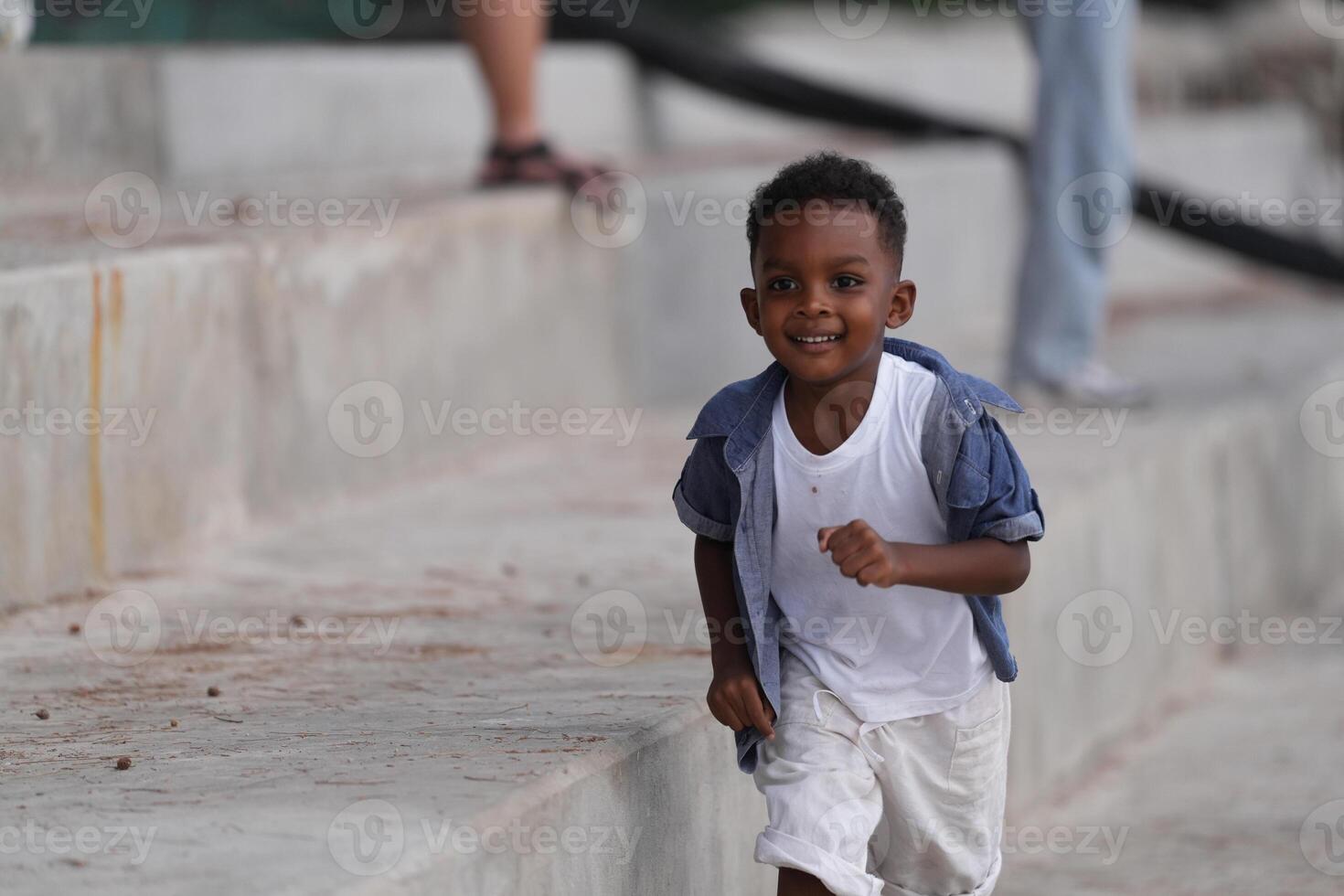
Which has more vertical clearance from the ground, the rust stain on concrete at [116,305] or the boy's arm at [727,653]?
the rust stain on concrete at [116,305]

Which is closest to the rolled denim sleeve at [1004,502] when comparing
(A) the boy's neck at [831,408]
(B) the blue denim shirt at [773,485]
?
(B) the blue denim shirt at [773,485]

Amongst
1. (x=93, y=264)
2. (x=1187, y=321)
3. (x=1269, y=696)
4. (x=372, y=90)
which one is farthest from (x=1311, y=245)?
(x=93, y=264)

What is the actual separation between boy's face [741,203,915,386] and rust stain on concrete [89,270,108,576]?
1.58 m

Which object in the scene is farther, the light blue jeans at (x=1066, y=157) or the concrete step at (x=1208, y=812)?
the light blue jeans at (x=1066, y=157)

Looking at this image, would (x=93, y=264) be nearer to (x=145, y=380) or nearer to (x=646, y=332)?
(x=145, y=380)

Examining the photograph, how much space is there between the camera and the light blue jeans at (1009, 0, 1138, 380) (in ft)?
16.0

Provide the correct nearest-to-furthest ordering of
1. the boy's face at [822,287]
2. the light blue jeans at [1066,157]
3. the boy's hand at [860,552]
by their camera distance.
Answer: the boy's hand at [860,552] → the boy's face at [822,287] → the light blue jeans at [1066,157]

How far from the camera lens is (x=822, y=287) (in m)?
2.10

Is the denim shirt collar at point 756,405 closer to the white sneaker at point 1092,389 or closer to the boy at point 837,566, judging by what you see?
the boy at point 837,566

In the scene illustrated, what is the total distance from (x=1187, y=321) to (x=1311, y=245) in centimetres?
82

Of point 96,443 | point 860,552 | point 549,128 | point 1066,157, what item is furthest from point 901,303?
point 549,128

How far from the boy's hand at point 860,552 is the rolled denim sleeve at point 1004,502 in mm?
206

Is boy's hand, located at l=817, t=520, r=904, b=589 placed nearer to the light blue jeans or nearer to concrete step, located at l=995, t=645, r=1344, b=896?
concrete step, located at l=995, t=645, r=1344, b=896

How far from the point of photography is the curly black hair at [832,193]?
82.9 inches
